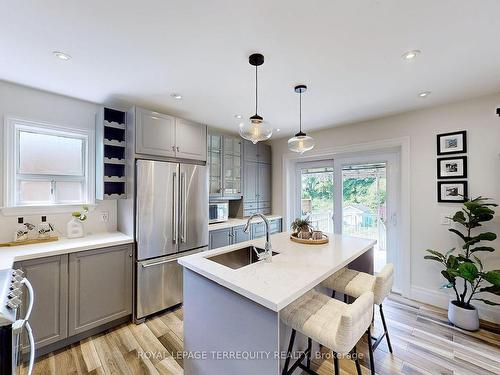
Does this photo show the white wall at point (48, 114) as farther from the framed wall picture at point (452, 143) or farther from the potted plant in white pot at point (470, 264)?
the framed wall picture at point (452, 143)

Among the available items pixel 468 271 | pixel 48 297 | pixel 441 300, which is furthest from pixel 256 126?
pixel 441 300

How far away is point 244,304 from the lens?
1.31 m

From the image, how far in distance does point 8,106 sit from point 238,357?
9.97 feet

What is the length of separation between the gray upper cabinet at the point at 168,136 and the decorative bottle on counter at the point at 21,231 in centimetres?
128

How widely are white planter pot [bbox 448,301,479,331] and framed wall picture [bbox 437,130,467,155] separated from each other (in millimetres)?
1694

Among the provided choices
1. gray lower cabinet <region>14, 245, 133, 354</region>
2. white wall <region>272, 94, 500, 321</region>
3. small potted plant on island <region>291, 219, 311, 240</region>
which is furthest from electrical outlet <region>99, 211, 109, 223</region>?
white wall <region>272, 94, 500, 321</region>

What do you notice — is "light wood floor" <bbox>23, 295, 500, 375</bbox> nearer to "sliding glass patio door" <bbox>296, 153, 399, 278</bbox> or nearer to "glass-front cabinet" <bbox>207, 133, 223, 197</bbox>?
"sliding glass patio door" <bbox>296, 153, 399, 278</bbox>

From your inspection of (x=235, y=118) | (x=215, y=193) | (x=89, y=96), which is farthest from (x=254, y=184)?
(x=89, y=96)

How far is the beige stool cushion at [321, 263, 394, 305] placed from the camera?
1.72 m

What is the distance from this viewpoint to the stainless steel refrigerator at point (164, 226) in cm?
250

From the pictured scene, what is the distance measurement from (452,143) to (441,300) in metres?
1.89

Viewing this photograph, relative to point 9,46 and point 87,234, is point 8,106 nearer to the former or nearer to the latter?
point 9,46

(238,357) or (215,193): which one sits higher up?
(215,193)

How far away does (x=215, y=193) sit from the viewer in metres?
3.67
